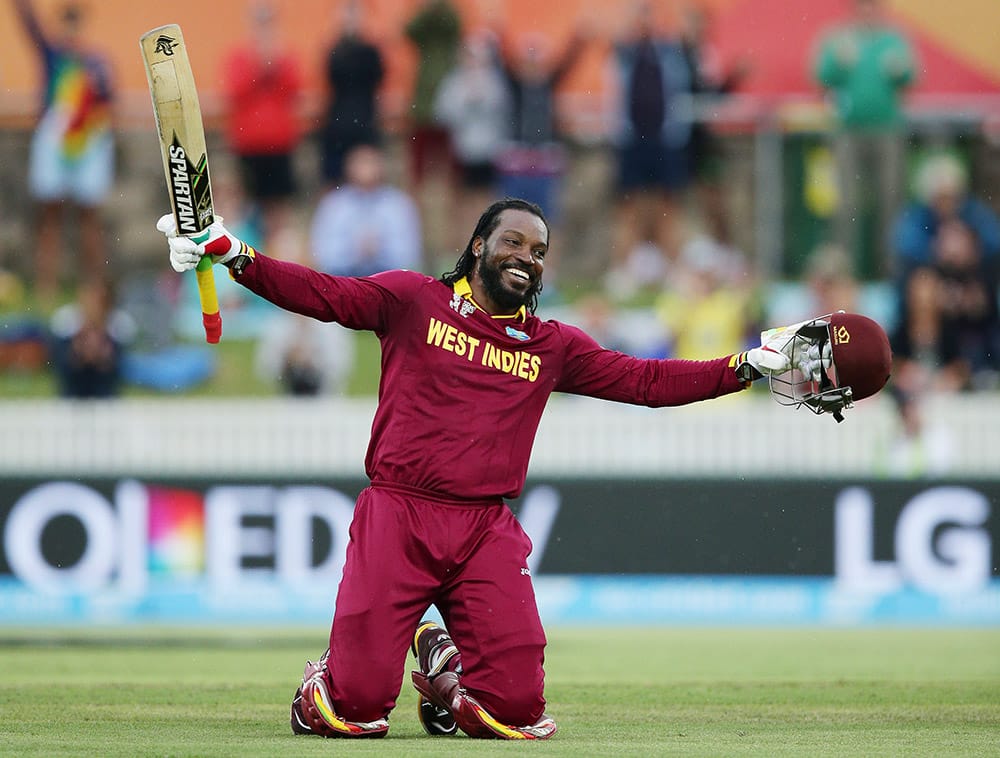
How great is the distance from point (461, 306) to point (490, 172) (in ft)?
30.1

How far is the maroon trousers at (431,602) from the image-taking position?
6.89 metres

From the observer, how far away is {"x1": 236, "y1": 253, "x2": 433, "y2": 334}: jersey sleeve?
6.74 m

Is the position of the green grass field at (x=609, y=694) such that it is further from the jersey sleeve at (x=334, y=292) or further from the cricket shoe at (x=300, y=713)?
the jersey sleeve at (x=334, y=292)

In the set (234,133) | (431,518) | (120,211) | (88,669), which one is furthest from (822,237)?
Answer: (431,518)

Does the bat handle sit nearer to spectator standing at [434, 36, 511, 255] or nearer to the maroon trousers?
the maroon trousers

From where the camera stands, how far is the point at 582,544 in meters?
12.7

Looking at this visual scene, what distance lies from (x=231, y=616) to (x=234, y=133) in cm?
527

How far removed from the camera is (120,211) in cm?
1761

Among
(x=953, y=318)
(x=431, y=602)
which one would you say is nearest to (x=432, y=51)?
(x=953, y=318)

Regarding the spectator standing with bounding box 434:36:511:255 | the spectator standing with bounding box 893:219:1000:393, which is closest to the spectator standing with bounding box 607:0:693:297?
the spectator standing with bounding box 434:36:511:255

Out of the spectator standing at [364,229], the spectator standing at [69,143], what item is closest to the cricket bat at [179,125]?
the spectator standing at [364,229]

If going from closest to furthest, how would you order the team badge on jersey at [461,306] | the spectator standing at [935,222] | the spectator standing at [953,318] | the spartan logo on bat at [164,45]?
1. the spartan logo on bat at [164,45]
2. the team badge on jersey at [461,306]
3. the spectator standing at [953,318]
4. the spectator standing at [935,222]

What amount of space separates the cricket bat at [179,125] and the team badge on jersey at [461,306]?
900 mm

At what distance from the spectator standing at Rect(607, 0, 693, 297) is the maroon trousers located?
9.47m
